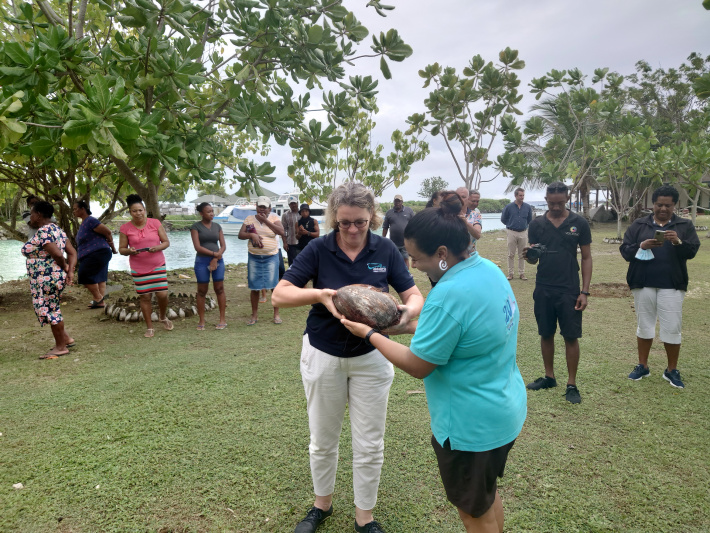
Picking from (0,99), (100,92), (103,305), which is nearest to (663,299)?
(100,92)

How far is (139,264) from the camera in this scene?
6.27 metres

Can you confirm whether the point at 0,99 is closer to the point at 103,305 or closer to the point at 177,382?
the point at 177,382

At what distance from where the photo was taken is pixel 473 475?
180 cm

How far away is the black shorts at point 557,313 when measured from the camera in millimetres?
4062

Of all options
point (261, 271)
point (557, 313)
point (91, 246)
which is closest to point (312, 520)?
point (557, 313)

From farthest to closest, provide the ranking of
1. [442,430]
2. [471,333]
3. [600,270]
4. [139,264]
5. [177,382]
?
[600,270] → [139,264] → [177,382] → [442,430] → [471,333]

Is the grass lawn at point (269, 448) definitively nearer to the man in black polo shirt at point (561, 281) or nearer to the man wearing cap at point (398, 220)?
the man in black polo shirt at point (561, 281)

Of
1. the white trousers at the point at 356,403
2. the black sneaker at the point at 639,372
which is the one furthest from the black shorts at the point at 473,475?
the black sneaker at the point at 639,372

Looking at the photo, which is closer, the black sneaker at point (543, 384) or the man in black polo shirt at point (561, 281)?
the man in black polo shirt at point (561, 281)

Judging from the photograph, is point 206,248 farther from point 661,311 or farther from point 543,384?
point 661,311

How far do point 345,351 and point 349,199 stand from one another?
79cm

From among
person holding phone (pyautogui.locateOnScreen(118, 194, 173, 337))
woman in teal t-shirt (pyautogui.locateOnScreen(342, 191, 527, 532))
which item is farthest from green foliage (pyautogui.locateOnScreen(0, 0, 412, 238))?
woman in teal t-shirt (pyautogui.locateOnScreen(342, 191, 527, 532))

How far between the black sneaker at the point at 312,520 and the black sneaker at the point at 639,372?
3579 mm

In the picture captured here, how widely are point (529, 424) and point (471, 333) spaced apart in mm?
2443
